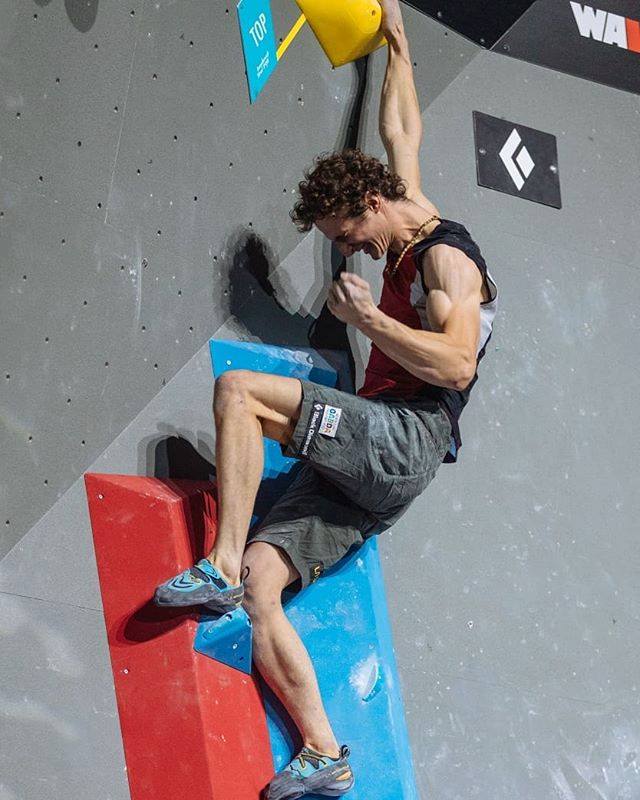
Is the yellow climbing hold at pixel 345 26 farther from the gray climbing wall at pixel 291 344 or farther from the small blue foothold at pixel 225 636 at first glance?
the small blue foothold at pixel 225 636

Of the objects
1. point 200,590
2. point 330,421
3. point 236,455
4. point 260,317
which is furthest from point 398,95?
point 200,590

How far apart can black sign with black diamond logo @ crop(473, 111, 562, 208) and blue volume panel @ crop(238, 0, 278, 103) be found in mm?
677

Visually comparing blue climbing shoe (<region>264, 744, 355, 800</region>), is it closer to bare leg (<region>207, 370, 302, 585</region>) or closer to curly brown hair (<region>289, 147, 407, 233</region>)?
bare leg (<region>207, 370, 302, 585</region>)

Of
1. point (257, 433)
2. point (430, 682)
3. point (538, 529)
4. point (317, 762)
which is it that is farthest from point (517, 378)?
point (317, 762)

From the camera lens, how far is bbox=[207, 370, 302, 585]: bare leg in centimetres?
232

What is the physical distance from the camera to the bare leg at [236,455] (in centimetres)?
232

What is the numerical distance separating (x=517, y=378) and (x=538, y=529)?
0.39 metres

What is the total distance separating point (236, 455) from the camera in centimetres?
233

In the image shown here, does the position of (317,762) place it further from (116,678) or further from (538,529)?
(538,529)

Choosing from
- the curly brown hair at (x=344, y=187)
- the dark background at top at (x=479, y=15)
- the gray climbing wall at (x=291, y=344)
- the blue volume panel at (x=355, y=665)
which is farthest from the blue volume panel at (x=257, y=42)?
the blue volume panel at (x=355, y=665)

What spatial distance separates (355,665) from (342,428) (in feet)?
1.61

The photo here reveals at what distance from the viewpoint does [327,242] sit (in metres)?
3.00

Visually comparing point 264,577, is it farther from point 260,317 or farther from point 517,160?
point 517,160

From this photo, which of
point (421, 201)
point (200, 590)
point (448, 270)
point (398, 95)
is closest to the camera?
point (200, 590)
